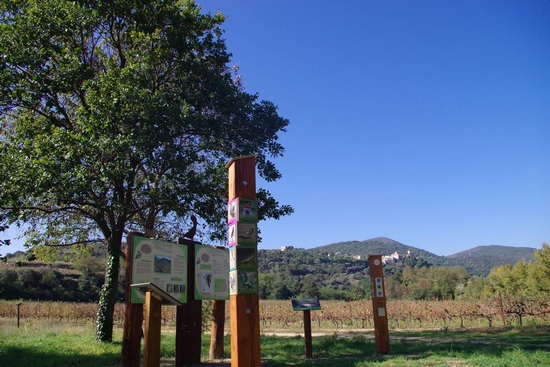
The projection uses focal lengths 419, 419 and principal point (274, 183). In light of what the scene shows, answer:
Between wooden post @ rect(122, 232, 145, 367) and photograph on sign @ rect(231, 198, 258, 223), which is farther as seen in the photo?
wooden post @ rect(122, 232, 145, 367)

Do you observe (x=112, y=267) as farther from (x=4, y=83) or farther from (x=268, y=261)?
(x=268, y=261)

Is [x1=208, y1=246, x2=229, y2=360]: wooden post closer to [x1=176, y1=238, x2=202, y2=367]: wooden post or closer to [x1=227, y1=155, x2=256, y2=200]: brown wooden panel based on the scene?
[x1=176, y1=238, x2=202, y2=367]: wooden post

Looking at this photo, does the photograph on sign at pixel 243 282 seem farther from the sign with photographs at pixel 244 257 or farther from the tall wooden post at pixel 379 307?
the tall wooden post at pixel 379 307

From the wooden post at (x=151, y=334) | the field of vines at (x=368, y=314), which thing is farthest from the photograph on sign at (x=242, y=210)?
the field of vines at (x=368, y=314)

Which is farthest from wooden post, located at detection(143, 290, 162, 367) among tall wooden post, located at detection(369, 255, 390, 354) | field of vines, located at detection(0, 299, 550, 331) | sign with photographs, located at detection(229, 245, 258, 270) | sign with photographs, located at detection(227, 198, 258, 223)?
field of vines, located at detection(0, 299, 550, 331)

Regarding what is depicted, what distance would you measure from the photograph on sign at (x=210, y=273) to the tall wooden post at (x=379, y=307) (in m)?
3.90

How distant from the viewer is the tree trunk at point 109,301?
13516mm

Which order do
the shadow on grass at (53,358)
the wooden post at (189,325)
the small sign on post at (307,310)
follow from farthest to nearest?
the small sign on post at (307,310) < the shadow on grass at (53,358) < the wooden post at (189,325)

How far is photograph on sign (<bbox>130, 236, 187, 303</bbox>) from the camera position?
7.92 metres

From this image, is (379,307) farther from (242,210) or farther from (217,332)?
(242,210)

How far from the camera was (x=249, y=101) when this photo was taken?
14.4 m

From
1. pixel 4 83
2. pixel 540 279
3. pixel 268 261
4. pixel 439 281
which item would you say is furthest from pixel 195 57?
pixel 268 261

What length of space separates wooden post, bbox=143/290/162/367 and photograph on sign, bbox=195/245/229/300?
3907 millimetres

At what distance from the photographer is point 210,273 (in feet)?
33.4
